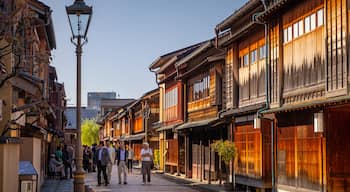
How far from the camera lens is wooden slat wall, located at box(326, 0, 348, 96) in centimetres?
1738

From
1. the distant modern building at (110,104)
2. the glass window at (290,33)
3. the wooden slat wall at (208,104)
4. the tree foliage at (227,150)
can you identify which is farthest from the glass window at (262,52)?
the distant modern building at (110,104)

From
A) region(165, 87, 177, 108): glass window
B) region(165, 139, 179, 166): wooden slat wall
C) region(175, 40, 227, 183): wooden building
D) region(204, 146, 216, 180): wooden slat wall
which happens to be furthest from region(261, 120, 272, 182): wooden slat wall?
region(165, 87, 177, 108): glass window

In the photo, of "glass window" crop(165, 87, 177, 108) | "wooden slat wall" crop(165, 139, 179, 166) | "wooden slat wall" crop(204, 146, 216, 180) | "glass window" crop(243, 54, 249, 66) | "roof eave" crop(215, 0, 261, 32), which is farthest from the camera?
"glass window" crop(165, 87, 177, 108)

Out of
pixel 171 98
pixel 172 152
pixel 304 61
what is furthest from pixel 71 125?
pixel 304 61

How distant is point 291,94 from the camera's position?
21.4 meters

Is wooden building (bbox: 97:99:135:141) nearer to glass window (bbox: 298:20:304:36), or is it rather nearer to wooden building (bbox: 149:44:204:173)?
wooden building (bbox: 149:44:204:173)

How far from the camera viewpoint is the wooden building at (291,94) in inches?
719

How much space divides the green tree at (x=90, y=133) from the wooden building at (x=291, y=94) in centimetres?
10165

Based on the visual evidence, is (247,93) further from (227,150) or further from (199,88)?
(199,88)

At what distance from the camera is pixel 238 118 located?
2759cm

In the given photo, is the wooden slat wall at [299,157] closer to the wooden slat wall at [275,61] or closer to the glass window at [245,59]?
the wooden slat wall at [275,61]

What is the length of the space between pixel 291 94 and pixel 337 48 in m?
3.84

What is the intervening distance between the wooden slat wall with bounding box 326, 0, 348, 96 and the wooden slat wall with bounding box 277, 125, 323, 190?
78.9 inches

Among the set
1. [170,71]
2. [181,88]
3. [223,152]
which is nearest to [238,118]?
[223,152]
